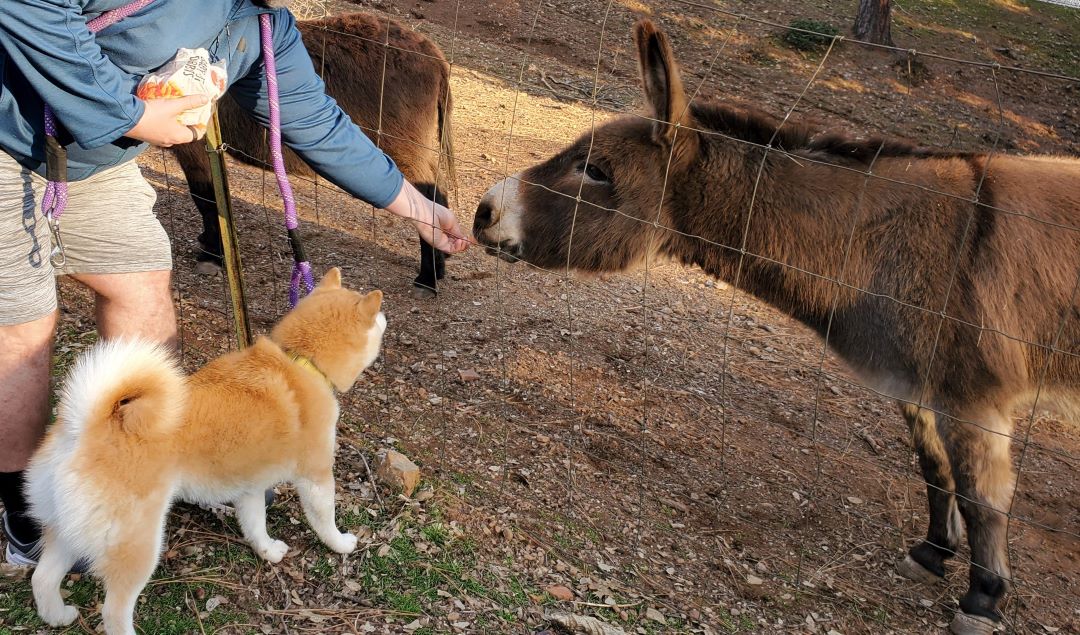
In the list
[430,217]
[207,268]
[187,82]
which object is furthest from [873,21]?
[187,82]

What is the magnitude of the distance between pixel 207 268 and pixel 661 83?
3501mm

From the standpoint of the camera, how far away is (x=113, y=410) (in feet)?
6.95

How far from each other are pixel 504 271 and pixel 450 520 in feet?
8.84

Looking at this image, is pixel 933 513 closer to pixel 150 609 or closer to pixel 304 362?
pixel 304 362

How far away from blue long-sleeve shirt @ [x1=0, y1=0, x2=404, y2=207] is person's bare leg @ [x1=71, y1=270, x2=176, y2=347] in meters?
0.34

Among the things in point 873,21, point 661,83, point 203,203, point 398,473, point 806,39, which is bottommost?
point 398,473

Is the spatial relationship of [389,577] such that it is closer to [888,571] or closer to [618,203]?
[618,203]

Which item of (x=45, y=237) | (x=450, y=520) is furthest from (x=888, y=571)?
(x=45, y=237)

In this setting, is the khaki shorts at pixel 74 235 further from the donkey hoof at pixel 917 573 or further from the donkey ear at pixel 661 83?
the donkey hoof at pixel 917 573

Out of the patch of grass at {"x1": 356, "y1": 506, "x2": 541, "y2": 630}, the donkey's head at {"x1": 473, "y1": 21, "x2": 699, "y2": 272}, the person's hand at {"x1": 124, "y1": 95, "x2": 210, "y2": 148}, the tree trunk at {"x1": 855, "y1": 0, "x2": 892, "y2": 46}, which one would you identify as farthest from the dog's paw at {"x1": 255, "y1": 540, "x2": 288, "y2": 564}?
the tree trunk at {"x1": 855, "y1": 0, "x2": 892, "y2": 46}

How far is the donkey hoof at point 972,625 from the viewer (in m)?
3.13

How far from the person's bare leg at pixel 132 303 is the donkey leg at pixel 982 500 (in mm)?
2759

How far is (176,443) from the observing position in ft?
7.36

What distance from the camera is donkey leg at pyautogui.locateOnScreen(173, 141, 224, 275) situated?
518 cm
